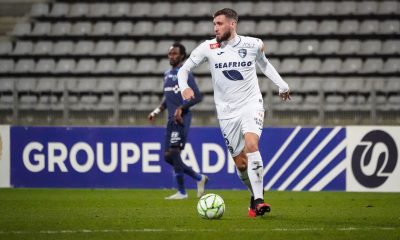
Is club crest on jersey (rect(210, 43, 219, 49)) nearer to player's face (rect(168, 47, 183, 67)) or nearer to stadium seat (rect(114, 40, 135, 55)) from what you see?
player's face (rect(168, 47, 183, 67))

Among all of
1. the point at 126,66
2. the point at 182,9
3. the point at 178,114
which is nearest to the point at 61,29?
the point at 126,66

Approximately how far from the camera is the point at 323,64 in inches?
848

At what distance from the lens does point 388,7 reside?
72.9ft

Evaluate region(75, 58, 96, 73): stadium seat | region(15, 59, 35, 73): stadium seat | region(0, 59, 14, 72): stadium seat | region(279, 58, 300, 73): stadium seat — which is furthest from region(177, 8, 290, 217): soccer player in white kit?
region(0, 59, 14, 72): stadium seat

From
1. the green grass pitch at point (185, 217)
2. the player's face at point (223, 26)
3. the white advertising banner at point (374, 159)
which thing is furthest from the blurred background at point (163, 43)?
the player's face at point (223, 26)

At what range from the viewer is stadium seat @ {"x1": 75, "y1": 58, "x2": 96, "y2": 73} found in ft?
72.7

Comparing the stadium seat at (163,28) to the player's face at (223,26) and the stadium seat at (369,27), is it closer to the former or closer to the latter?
the stadium seat at (369,27)

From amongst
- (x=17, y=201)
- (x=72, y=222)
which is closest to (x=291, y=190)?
(x=17, y=201)

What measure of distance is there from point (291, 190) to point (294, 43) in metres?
9.12

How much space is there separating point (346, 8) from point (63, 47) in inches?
313

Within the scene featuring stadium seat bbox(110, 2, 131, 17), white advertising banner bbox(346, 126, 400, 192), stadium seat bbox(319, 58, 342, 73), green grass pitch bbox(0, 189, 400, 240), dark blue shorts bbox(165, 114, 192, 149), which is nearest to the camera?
green grass pitch bbox(0, 189, 400, 240)

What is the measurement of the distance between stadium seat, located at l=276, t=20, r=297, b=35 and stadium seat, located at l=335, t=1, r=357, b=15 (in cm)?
124

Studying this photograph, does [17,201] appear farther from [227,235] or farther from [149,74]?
[149,74]

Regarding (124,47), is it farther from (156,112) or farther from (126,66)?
(156,112)
